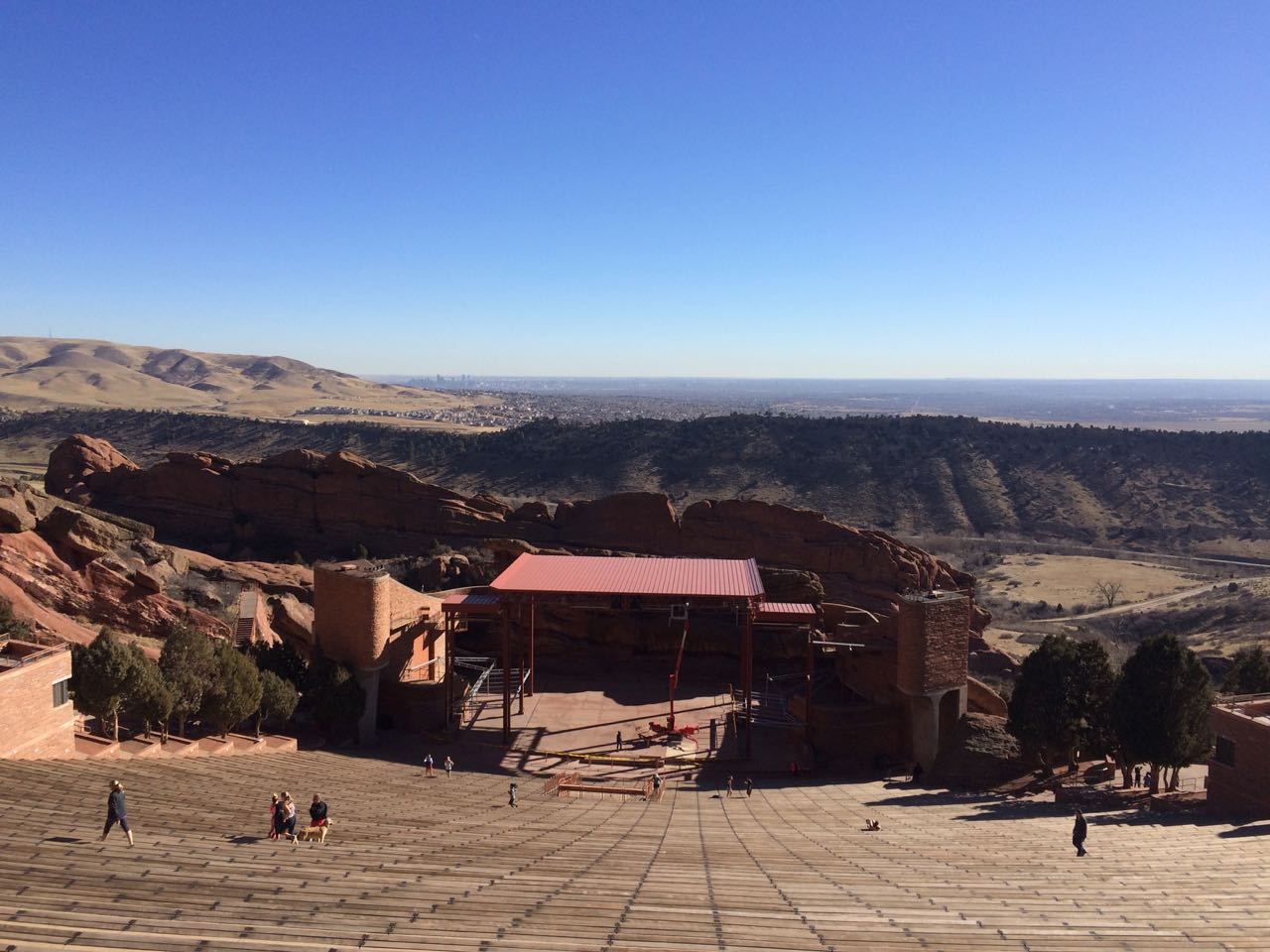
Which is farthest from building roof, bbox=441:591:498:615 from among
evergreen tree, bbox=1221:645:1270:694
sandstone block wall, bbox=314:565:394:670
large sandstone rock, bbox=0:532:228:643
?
evergreen tree, bbox=1221:645:1270:694

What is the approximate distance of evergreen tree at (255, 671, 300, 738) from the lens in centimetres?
2472

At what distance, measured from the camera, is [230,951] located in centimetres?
759

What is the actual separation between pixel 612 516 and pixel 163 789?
33887 millimetres

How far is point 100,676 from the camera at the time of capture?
66.3ft

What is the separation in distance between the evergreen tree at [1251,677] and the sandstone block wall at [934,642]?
9.46 meters

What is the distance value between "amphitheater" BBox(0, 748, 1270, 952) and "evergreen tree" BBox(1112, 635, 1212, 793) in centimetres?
270

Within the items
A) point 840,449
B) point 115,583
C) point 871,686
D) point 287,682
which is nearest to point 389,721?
point 287,682

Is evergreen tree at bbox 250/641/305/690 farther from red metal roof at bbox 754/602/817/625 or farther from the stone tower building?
the stone tower building

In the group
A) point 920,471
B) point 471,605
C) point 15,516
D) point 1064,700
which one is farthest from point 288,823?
point 920,471

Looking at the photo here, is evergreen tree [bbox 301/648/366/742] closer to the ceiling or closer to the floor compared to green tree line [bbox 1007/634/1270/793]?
closer to the floor

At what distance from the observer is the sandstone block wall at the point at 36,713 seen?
1789 centimetres

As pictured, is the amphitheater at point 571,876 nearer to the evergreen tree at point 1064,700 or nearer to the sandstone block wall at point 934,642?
the evergreen tree at point 1064,700

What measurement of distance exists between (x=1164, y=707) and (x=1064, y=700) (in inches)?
97.0

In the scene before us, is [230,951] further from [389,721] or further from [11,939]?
[389,721]
